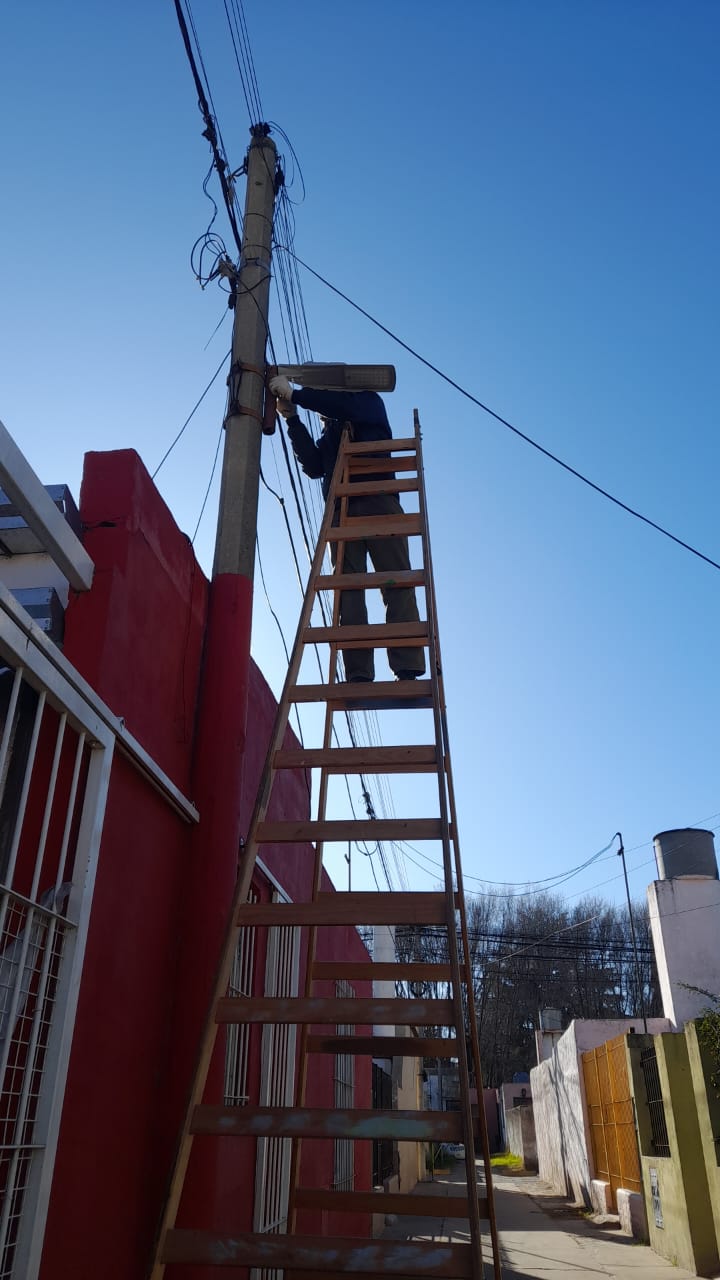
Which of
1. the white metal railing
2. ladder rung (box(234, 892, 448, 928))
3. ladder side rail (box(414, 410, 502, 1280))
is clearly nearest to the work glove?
ladder side rail (box(414, 410, 502, 1280))

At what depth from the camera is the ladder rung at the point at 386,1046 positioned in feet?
9.05

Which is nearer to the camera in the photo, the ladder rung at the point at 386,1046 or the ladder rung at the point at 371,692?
the ladder rung at the point at 386,1046

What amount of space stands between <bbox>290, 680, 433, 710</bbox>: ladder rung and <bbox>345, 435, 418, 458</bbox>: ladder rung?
1577 mm

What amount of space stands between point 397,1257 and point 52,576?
2.49 m

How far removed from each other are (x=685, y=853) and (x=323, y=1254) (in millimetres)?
19341

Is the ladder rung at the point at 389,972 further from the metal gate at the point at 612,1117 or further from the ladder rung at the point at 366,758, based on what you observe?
the metal gate at the point at 612,1117

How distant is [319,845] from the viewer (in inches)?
148

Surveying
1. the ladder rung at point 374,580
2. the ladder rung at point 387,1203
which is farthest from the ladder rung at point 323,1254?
the ladder rung at point 374,580

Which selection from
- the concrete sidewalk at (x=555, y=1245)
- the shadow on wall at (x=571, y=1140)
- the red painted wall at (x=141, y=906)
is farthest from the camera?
→ the shadow on wall at (x=571, y=1140)

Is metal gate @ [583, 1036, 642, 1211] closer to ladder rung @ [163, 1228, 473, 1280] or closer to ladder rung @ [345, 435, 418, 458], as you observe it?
ladder rung @ [345, 435, 418, 458]

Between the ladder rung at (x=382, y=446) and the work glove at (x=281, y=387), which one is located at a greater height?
the work glove at (x=281, y=387)

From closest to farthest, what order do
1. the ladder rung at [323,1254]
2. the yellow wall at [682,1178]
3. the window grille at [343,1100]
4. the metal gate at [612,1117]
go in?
the ladder rung at [323,1254]
the window grille at [343,1100]
the yellow wall at [682,1178]
the metal gate at [612,1117]

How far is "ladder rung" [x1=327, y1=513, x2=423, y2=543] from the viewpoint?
465cm

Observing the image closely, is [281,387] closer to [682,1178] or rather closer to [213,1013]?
[213,1013]
